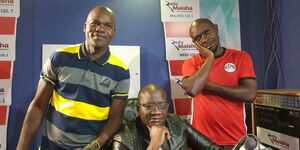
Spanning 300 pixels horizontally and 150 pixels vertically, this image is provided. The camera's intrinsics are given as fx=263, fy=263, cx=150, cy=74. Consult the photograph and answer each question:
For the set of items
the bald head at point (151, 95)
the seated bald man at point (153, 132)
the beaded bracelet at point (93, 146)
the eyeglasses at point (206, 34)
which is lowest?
the beaded bracelet at point (93, 146)

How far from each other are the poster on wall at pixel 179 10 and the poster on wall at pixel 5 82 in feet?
5.17

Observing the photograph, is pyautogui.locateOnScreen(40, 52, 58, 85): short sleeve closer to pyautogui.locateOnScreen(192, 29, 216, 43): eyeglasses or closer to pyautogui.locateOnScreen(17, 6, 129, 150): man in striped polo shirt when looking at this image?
pyautogui.locateOnScreen(17, 6, 129, 150): man in striped polo shirt

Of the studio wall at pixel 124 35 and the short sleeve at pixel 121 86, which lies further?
the studio wall at pixel 124 35

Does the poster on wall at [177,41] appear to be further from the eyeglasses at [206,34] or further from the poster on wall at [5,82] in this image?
the poster on wall at [5,82]

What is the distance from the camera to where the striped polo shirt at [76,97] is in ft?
5.60

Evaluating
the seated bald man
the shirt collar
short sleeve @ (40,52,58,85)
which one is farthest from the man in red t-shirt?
short sleeve @ (40,52,58,85)

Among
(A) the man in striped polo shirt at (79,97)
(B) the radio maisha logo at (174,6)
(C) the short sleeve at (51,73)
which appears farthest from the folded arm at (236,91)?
(B) the radio maisha logo at (174,6)

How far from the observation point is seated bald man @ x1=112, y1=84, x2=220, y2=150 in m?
1.65

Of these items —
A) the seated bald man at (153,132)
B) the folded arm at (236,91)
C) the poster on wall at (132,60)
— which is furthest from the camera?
the poster on wall at (132,60)

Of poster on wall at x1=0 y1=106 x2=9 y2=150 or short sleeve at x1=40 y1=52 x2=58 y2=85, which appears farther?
poster on wall at x1=0 y1=106 x2=9 y2=150

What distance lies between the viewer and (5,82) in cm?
241

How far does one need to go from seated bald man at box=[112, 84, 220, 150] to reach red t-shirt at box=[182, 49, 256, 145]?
0.71 ft

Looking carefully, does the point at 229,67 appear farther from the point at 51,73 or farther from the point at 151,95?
the point at 51,73

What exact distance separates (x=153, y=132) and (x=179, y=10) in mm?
1619
